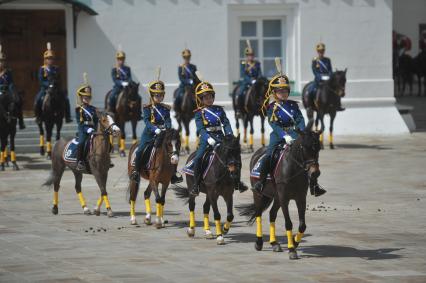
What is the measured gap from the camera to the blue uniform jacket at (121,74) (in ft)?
101

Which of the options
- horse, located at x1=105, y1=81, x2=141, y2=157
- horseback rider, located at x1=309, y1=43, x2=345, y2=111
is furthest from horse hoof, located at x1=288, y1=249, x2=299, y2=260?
horseback rider, located at x1=309, y1=43, x2=345, y2=111

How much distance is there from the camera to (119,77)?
30719 millimetres

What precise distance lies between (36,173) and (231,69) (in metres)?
9.34

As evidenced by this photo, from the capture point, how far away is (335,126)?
3416 cm

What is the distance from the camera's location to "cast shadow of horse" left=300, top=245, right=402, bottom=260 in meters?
15.3

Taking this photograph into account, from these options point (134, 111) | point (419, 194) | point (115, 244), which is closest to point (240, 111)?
point (134, 111)

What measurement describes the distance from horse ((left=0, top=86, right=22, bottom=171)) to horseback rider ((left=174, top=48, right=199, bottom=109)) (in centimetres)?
457

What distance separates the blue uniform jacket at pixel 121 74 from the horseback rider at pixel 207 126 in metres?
13.6

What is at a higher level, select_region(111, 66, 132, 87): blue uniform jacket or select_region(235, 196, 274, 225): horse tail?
select_region(111, 66, 132, 87): blue uniform jacket

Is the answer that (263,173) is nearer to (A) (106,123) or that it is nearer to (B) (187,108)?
(A) (106,123)

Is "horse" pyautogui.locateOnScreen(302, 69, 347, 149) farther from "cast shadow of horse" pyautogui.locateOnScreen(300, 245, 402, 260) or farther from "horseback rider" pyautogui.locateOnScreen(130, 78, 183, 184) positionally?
"cast shadow of horse" pyautogui.locateOnScreen(300, 245, 402, 260)

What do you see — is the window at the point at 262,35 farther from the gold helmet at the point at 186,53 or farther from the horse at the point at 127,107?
the horse at the point at 127,107

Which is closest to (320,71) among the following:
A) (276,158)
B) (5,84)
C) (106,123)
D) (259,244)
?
(5,84)

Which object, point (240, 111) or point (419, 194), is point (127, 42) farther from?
point (419, 194)
